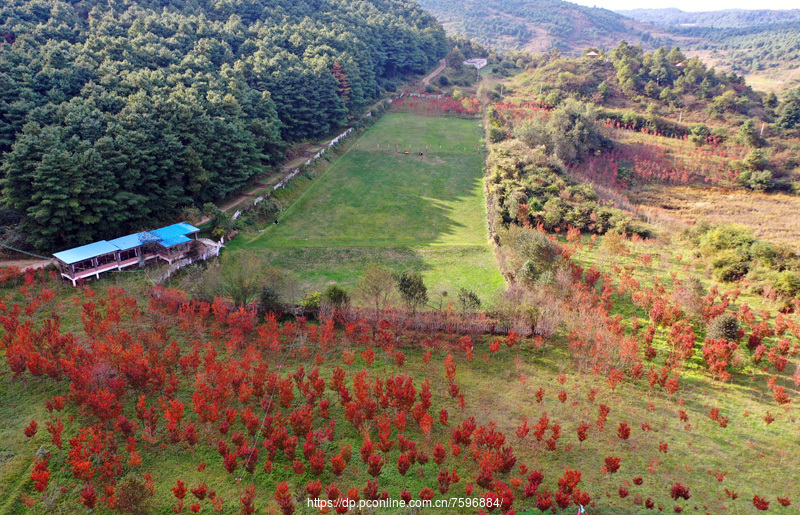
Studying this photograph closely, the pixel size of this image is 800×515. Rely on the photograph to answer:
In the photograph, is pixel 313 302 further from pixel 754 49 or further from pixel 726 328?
pixel 754 49

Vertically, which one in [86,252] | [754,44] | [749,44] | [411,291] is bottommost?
[411,291]

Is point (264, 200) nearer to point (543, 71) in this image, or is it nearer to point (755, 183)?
point (755, 183)

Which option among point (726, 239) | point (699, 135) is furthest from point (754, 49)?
point (726, 239)

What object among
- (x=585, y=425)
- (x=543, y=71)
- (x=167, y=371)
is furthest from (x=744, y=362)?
(x=543, y=71)

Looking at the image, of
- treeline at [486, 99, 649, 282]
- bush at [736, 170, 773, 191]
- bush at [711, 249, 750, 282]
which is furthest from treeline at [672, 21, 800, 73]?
bush at [711, 249, 750, 282]

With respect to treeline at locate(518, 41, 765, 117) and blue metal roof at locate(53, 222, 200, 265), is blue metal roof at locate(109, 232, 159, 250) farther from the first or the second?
treeline at locate(518, 41, 765, 117)

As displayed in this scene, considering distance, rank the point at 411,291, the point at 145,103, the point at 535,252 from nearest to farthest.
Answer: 1. the point at 411,291
2. the point at 535,252
3. the point at 145,103
